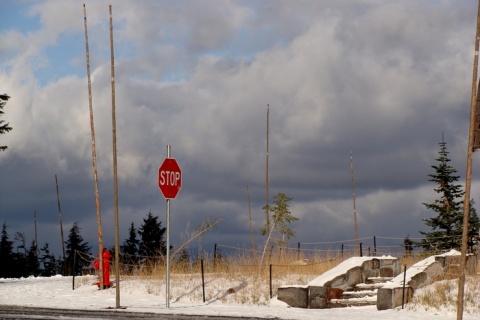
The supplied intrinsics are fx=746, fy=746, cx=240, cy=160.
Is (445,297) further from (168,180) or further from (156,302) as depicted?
(156,302)

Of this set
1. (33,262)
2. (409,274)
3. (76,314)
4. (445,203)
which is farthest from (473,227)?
(33,262)

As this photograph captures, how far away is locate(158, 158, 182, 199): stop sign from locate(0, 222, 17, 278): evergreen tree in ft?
160

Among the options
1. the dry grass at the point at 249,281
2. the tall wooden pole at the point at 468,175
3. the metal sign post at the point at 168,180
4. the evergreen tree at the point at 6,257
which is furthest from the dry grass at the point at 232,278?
the evergreen tree at the point at 6,257

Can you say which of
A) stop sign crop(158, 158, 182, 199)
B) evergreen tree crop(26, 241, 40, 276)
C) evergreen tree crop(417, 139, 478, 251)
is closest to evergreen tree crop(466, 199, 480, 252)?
evergreen tree crop(417, 139, 478, 251)

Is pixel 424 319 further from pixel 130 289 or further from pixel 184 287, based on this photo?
pixel 130 289

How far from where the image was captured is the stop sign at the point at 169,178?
2244 cm

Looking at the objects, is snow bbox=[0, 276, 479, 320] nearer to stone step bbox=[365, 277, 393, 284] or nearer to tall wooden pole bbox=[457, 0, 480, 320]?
stone step bbox=[365, 277, 393, 284]

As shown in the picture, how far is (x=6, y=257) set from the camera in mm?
70125

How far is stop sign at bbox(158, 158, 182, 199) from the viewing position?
73.6ft

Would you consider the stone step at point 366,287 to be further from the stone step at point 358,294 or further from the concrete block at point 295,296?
the concrete block at point 295,296

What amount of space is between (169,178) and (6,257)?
52.2 m

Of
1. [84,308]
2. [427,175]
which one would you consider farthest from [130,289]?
[427,175]

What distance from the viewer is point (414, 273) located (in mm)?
23781

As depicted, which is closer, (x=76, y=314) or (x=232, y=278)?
(x=76, y=314)
